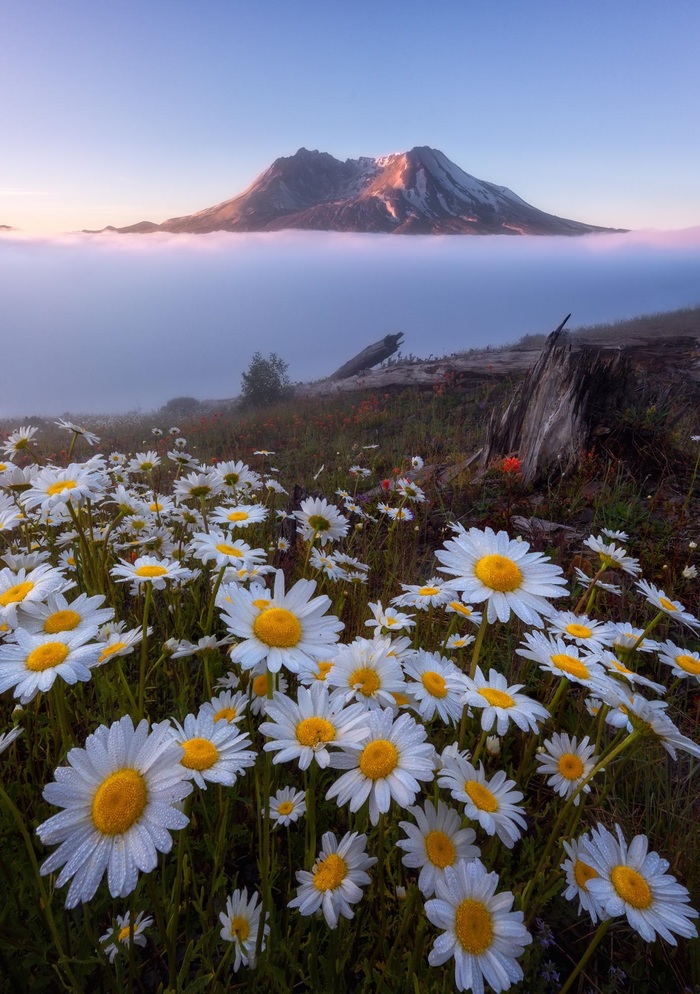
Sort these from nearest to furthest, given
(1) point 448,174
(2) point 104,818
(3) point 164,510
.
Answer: (2) point 104,818 < (3) point 164,510 < (1) point 448,174

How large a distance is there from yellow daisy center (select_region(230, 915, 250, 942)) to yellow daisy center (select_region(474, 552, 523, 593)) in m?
0.99

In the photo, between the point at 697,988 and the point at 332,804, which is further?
the point at 332,804

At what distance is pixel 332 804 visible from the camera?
5.79 ft

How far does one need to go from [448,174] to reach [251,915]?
156 metres

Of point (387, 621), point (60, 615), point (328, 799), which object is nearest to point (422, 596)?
point (387, 621)

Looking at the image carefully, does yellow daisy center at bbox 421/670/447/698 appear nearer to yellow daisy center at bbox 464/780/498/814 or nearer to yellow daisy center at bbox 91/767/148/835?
yellow daisy center at bbox 464/780/498/814

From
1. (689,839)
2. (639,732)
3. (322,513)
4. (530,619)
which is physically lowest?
(689,839)

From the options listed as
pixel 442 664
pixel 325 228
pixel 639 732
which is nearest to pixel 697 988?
pixel 639 732

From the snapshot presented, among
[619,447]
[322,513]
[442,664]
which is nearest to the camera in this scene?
[442,664]

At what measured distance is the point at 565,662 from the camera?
132 centimetres

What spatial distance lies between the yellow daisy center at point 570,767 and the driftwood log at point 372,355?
24.6 m

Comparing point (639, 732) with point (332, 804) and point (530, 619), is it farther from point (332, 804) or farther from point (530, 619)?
point (332, 804)

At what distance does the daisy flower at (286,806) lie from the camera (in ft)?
4.43

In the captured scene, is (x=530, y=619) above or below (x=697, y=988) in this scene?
above
